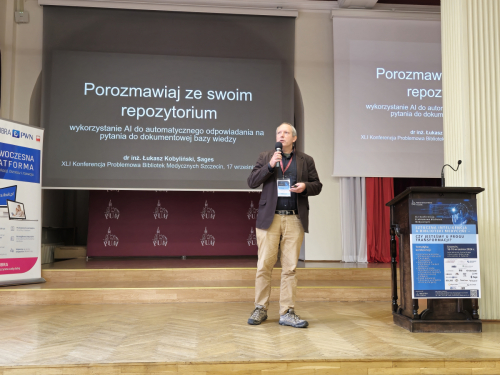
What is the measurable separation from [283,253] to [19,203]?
301 cm

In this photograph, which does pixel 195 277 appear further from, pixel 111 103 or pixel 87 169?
Answer: pixel 111 103

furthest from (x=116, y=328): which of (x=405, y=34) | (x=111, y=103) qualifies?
(x=405, y=34)

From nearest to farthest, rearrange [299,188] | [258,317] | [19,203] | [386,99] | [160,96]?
[299,188] < [258,317] < [19,203] < [160,96] < [386,99]

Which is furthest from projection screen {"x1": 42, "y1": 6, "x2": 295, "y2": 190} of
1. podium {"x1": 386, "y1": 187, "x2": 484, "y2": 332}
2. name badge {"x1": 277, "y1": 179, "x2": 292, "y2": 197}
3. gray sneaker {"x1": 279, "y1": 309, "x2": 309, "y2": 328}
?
podium {"x1": 386, "y1": 187, "x2": 484, "y2": 332}

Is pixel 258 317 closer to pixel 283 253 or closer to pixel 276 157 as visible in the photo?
pixel 283 253

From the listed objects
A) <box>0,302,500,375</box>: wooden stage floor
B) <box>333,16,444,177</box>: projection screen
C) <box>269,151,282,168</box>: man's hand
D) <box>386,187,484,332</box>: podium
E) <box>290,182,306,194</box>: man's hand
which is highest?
<box>333,16,444,177</box>: projection screen

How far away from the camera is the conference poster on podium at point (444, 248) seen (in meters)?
2.97

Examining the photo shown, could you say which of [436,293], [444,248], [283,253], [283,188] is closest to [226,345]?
[283,253]

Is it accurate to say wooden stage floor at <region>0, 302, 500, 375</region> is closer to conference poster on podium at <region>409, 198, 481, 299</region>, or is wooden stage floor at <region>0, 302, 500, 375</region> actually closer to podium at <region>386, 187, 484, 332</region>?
podium at <region>386, 187, 484, 332</region>

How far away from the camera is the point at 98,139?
227 inches

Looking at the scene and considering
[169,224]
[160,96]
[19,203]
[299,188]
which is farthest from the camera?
[169,224]

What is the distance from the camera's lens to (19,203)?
4504 mm

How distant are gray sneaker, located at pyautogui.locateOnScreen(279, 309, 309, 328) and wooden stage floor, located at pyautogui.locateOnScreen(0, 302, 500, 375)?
0.19 ft

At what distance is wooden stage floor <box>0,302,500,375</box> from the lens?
7.36ft
